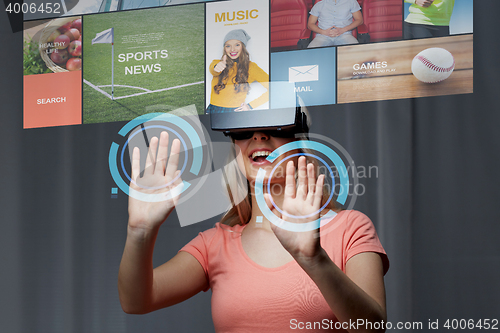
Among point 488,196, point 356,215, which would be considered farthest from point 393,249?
point 356,215

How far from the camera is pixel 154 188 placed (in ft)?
2.67

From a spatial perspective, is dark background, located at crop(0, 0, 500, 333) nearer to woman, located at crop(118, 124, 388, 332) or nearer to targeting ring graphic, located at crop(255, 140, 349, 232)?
targeting ring graphic, located at crop(255, 140, 349, 232)

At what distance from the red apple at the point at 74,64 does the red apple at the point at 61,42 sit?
0.06 metres

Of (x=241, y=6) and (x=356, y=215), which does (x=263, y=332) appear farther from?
(x=241, y=6)

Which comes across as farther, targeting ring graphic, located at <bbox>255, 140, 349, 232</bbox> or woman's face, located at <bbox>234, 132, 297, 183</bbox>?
woman's face, located at <bbox>234, 132, 297, 183</bbox>

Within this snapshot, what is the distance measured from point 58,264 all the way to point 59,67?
0.72m

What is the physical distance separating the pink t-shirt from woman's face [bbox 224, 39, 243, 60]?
32.5 inches

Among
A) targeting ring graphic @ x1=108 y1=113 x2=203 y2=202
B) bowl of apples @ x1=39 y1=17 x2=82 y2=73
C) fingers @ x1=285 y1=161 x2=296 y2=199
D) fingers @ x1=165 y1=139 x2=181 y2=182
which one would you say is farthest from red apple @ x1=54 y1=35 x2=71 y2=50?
fingers @ x1=285 y1=161 x2=296 y2=199

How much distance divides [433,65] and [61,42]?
1.31 meters

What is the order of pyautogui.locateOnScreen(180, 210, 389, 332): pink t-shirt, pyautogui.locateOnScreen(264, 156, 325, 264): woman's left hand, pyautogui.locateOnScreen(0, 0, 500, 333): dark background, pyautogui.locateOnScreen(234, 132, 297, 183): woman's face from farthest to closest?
pyautogui.locateOnScreen(0, 0, 500, 333): dark background < pyautogui.locateOnScreen(234, 132, 297, 183): woman's face < pyautogui.locateOnScreen(180, 210, 389, 332): pink t-shirt < pyautogui.locateOnScreen(264, 156, 325, 264): woman's left hand

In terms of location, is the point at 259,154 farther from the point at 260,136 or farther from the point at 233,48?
the point at 233,48

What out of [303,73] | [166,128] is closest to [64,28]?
[166,128]

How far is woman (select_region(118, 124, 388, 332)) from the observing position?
764 mm

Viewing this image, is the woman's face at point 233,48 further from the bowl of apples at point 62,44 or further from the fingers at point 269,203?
the fingers at point 269,203
